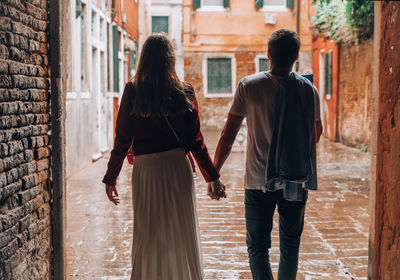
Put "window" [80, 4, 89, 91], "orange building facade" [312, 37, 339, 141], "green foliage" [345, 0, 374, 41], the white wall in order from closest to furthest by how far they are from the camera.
Result: the white wall → "window" [80, 4, 89, 91] → "green foliage" [345, 0, 374, 41] → "orange building facade" [312, 37, 339, 141]

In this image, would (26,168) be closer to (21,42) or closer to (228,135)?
(21,42)

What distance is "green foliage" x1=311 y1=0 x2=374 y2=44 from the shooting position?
1374cm

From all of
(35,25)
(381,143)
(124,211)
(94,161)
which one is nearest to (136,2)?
(94,161)

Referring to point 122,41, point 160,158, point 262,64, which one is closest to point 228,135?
point 160,158

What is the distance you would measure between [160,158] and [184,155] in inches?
6.1

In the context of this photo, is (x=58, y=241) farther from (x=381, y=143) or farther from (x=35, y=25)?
(x=381, y=143)

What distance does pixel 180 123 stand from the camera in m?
3.33

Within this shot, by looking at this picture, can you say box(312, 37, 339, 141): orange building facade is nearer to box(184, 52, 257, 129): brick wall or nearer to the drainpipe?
box(184, 52, 257, 129): brick wall

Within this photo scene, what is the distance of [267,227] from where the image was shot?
3.38 meters

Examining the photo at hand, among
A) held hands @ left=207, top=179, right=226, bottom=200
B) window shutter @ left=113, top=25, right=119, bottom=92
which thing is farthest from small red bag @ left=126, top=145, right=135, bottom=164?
window shutter @ left=113, top=25, right=119, bottom=92

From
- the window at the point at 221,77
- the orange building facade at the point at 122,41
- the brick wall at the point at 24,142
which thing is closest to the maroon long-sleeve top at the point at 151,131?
the brick wall at the point at 24,142

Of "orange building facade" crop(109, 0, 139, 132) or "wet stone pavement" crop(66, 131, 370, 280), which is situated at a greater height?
"orange building facade" crop(109, 0, 139, 132)

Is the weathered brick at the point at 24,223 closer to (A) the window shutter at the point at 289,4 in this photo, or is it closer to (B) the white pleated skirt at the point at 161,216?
(B) the white pleated skirt at the point at 161,216

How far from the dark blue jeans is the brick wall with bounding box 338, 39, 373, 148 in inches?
438
